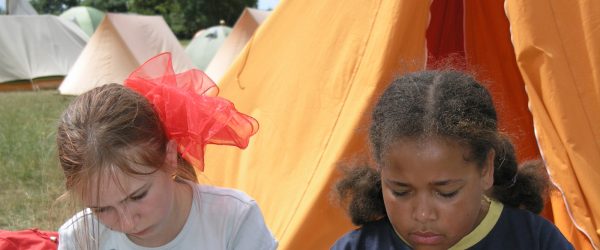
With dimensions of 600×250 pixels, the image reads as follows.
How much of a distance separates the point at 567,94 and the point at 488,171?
2.33 ft

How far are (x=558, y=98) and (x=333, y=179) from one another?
743 mm

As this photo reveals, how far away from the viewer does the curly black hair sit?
133cm

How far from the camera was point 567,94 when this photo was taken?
196 cm

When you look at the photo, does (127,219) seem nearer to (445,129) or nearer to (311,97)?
(445,129)

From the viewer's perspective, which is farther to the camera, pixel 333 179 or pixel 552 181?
pixel 333 179

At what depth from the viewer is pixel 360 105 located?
215cm

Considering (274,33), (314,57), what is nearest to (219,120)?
(314,57)

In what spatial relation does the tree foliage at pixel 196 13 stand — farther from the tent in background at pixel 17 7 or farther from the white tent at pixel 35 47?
the white tent at pixel 35 47

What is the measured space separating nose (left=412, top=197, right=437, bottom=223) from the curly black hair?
0.43 feet

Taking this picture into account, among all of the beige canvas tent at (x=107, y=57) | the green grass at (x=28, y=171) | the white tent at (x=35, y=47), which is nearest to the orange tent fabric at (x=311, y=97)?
the green grass at (x=28, y=171)

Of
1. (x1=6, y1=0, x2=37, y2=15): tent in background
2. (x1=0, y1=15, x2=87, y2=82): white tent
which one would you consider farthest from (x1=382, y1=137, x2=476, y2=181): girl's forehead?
(x1=6, y1=0, x2=37, y2=15): tent in background

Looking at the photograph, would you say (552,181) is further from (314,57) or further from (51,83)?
(51,83)

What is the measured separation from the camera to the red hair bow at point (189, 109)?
5.17 feet

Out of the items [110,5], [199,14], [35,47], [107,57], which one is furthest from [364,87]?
Answer: [110,5]
